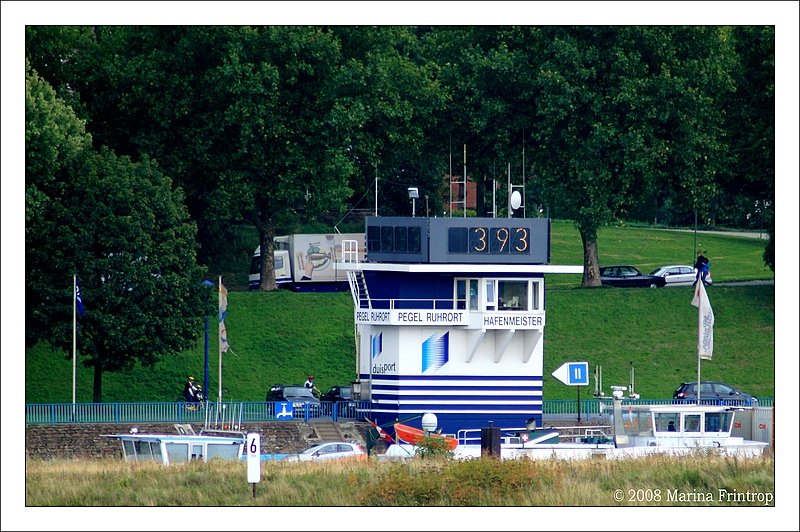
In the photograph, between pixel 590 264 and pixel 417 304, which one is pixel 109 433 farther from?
pixel 590 264

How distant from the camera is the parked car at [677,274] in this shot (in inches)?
3839

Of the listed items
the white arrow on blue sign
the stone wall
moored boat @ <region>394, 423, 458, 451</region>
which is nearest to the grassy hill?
the stone wall

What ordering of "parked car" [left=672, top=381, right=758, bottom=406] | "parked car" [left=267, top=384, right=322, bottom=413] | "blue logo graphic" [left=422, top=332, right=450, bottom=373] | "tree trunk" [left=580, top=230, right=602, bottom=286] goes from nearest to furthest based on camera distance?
"blue logo graphic" [left=422, top=332, right=450, bottom=373] → "parked car" [left=267, top=384, right=322, bottom=413] → "parked car" [left=672, top=381, right=758, bottom=406] → "tree trunk" [left=580, top=230, right=602, bottom=286]

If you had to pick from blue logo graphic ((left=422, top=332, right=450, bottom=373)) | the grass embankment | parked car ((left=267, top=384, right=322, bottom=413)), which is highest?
blue logo graphic ((left=422, top=332, right=450, bottom=373))

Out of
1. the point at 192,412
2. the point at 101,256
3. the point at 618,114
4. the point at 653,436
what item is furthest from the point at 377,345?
the point at 618,114

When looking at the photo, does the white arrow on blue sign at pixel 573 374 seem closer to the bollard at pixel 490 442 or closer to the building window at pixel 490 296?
the building window at pixel 490 296

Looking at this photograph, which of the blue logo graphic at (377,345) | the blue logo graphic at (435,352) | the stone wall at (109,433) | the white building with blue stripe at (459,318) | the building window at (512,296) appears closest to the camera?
the stone wall at (109,433)

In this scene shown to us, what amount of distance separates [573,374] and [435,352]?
4.97 m

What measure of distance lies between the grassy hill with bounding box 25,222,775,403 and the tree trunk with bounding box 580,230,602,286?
1.08 meters

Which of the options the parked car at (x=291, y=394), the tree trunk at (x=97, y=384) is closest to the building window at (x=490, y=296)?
the parked car at (x=291, y=394)

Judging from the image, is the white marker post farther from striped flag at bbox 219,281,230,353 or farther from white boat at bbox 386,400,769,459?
striped flag at bbox 219,281,230,353

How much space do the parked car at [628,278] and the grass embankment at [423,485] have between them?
34734 millimetres

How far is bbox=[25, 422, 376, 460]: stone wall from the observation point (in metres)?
69.6

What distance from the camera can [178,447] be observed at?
67188mm
